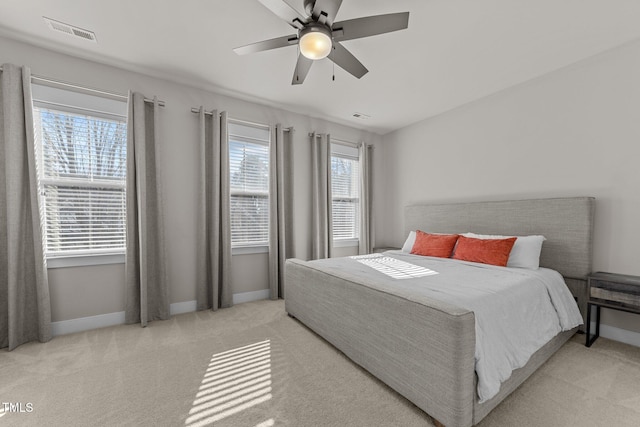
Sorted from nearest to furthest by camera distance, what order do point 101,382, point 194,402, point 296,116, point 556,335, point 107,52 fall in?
point 194,402 < point 101,382 < point 556,335 < point 107,52 < point 296,116

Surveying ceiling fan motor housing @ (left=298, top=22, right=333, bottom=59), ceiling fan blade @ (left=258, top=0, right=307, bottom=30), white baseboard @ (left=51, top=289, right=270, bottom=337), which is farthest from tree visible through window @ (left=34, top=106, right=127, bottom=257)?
ceiling fan motor housing @ (left=298, top=22, right=333, bottom=59)

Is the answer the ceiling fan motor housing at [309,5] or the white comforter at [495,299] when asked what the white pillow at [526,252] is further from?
the ceiling fan motor housing at [309,5]

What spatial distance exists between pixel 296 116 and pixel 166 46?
1887mm

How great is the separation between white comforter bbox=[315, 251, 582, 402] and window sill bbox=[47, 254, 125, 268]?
2253 mm

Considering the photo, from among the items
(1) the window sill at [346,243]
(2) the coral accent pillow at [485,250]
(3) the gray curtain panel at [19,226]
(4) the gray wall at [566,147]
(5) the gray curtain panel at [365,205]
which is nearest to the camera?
(3) the gray curtain panel at [19,226]

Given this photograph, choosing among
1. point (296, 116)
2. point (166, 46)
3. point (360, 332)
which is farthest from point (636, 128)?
point (166, 46)

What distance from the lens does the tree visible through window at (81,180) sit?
2.56m

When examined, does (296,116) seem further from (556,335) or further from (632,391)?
(632,391)

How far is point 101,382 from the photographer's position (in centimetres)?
184

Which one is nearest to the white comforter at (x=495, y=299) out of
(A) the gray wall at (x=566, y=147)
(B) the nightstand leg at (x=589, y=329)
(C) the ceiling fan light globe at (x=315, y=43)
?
(B) the nightstand leg at (x=589, y=329)

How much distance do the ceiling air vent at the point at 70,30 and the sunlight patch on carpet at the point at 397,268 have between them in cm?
329

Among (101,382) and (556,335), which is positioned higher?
(556,335)

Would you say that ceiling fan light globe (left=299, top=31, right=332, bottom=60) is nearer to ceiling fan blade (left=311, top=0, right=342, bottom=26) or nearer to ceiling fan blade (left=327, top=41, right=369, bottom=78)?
ceiling fan blade (left=311, top=0, right=342, bottom=26)

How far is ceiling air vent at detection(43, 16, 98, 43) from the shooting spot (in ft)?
7.09
